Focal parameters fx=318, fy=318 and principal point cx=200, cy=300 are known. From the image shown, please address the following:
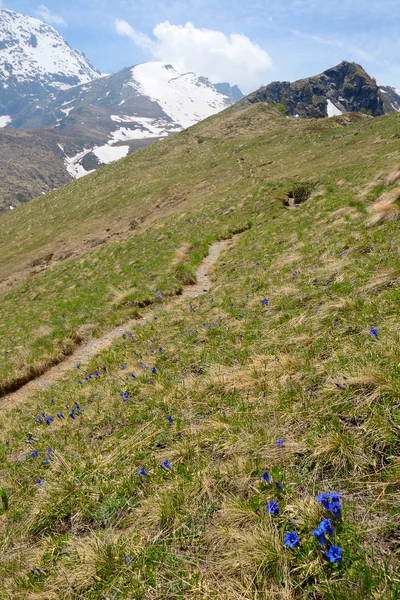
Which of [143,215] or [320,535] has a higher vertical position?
[143,215]

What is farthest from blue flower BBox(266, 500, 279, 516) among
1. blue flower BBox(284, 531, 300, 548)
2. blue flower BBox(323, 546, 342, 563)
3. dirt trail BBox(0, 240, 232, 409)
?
dirt trail BBox(0, 240, 232, 409)

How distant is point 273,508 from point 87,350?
40.1 ft

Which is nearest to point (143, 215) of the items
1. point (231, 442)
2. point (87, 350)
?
point (87, 350)

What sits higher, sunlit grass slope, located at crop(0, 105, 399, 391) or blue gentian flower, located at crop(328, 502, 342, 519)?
sunlit grass slope, located at crop(0, 105, 399, 391)

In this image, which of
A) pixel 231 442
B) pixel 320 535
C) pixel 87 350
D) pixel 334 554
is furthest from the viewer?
pixel 87 350

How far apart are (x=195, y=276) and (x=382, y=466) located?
1610 cm

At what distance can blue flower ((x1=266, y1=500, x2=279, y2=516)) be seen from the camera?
10.2 feet

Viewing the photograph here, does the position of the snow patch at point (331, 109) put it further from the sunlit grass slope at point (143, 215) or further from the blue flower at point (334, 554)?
the blue flower at point (334, 554)

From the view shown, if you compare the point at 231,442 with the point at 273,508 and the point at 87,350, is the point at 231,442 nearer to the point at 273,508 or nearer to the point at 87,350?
the point at 273,508

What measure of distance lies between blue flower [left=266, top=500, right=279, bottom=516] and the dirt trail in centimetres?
1038

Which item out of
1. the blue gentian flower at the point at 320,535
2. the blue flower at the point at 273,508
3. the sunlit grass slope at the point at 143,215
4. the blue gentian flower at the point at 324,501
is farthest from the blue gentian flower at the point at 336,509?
the sunlit grass slope at the point at 143,215

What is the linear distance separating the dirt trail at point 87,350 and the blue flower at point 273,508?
34.1 ft

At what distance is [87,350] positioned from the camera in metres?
14.0

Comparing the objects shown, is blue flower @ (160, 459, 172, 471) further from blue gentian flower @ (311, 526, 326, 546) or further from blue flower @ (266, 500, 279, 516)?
blue gentian flower @ (311, 526, 326, 546)
